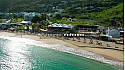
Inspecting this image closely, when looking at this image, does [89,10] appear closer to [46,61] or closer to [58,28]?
[58,28]

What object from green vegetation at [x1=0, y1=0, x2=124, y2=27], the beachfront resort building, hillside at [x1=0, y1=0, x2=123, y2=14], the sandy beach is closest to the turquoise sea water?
the sandy beach

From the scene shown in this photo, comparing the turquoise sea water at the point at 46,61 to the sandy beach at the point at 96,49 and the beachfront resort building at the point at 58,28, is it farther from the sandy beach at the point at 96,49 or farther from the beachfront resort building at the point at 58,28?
the beachfront resort building at the point at 58,28

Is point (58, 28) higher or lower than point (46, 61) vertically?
higher

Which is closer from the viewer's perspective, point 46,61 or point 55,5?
point 46,61

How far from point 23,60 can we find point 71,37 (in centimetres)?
1895

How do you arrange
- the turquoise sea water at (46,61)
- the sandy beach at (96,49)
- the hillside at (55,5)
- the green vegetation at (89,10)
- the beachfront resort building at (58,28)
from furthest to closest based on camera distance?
the hillside at (55,5) → the green vegetation at (89,10) → the beachfront resort building at (58,28) → the sandy beach at (96,49) → the turquoise sea water at (46,61)

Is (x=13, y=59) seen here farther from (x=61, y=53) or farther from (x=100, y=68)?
(x=100, y=68)

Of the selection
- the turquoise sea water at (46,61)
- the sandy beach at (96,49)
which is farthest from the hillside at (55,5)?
the turquoise sea water at (46,61)

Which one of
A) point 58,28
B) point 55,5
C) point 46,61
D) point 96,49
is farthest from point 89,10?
point 46,61

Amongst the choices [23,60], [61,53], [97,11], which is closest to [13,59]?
[23,60]

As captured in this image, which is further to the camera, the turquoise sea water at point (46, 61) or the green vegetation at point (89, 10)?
the green vegetation at point (89, 10)

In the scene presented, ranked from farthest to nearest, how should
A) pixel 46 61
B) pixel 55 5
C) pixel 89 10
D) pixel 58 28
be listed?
pixel 55 5, pixel 89 10, pixel 58 28, pixel 46 61

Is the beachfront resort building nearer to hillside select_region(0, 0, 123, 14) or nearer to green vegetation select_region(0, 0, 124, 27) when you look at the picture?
green vegetation select_region(0, 0, 124, 27)

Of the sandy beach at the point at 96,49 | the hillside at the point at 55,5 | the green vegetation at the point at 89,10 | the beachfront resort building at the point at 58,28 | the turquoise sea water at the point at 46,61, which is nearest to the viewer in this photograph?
the turquoise sea water at the point at 46,61
